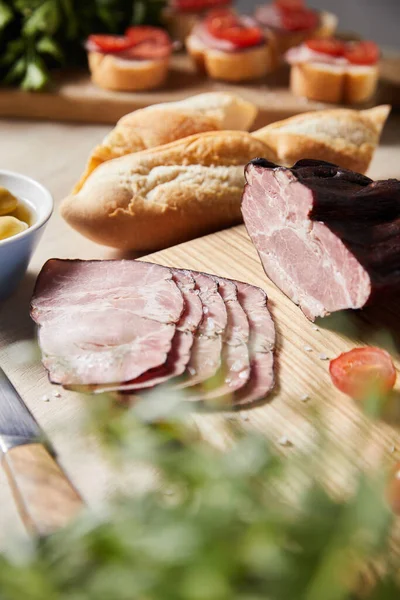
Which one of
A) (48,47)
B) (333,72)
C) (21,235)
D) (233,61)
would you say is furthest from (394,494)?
(48,47)

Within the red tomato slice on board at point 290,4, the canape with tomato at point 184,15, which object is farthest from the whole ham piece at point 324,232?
the canape with tomato at point 184,15

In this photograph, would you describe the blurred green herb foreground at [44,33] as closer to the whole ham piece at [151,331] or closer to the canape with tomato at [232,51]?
the canape with tomato at [232,51]

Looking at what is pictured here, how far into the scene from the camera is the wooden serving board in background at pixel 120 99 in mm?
4285

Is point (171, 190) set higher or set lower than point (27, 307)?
higher

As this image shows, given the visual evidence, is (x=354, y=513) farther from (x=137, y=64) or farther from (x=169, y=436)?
(x=137, y=64)

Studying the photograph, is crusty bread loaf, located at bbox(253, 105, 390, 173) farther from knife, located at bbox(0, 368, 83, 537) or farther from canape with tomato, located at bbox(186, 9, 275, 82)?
knife, located at bbox(0, 368, 83, 537)

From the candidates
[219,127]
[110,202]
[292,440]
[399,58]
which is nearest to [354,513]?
[292,440]

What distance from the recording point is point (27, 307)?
2.71 meters

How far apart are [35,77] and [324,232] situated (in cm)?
268

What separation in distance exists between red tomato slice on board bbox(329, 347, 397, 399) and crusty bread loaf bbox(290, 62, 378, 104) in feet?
8.02

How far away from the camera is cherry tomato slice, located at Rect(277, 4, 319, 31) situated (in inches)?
193

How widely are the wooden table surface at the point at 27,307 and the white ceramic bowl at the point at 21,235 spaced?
13 centimetres

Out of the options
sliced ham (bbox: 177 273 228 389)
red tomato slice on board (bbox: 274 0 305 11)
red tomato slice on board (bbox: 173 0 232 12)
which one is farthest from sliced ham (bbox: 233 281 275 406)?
red tomato slice on board (bbox: 173 0 232 12)

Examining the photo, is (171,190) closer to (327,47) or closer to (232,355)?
(232,355)
